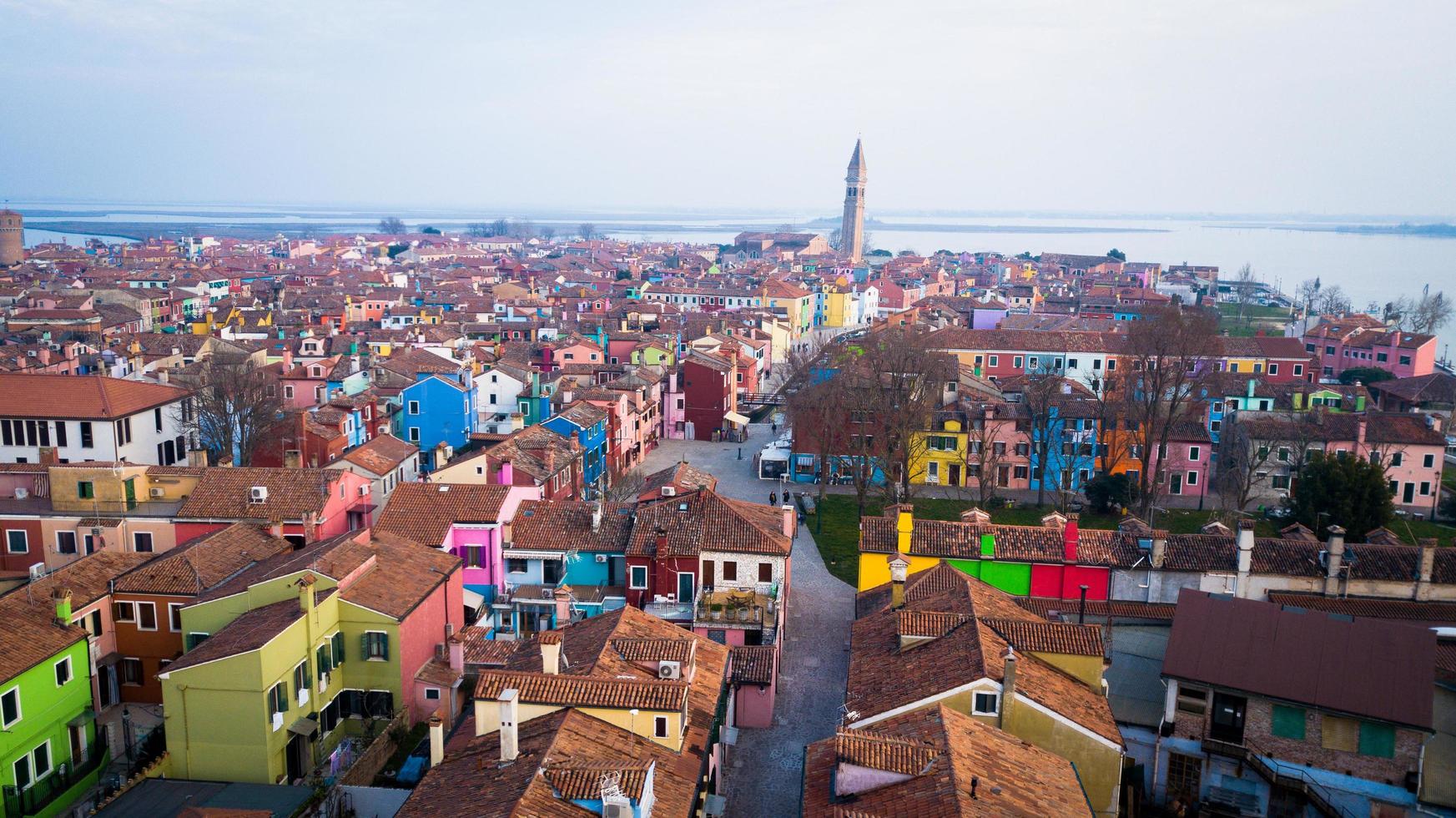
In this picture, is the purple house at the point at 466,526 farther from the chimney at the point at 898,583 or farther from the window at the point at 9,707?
the chimney at the point at 898,583

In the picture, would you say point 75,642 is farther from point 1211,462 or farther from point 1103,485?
point 1211,462

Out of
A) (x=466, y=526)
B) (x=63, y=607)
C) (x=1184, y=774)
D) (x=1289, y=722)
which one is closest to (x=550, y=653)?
(x=63, y=607)

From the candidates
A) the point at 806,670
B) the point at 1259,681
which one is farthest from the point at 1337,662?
the point at 806,670

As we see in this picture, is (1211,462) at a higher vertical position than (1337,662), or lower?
lower

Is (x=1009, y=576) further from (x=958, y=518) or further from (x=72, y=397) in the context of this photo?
(x=72, y=397)

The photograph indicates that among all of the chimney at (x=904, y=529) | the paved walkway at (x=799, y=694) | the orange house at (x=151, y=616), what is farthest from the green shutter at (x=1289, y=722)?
the orange house at (x=151, y=616)
